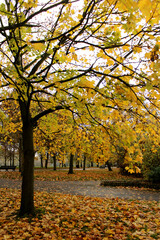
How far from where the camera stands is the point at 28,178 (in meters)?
5.34

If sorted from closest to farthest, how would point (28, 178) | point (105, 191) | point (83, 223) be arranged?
point (83, 223) → point (28, 178) → point (105, 191)

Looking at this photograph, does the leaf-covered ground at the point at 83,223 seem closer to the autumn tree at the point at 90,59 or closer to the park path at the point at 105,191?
the autumn tree at the point at 90,59

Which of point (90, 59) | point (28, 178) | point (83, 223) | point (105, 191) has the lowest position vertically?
point (105, 191)

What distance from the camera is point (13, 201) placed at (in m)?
6.78

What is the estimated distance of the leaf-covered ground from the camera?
13.0 ft

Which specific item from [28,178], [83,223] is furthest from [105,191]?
[28,178]

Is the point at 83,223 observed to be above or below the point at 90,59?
below

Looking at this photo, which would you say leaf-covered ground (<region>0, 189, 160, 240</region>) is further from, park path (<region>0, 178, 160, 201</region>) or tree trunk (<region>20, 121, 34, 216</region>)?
park path (<region>0, 178, 160, 201</region>)

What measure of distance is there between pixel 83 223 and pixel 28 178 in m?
1.99

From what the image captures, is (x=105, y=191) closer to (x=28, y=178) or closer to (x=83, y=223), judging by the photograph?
(x=83, y=223)

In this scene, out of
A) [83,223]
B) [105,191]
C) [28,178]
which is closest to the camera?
[83,223]

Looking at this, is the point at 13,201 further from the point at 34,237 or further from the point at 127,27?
the point at 127,27

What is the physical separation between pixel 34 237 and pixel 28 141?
102 inches

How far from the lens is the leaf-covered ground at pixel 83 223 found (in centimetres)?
396
